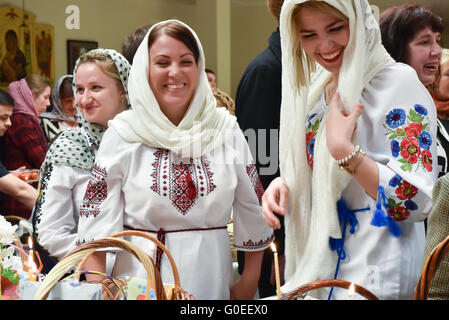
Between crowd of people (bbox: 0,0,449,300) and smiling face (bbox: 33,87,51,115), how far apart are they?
1.83 meters

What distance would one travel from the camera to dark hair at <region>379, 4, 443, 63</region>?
1.58 meters

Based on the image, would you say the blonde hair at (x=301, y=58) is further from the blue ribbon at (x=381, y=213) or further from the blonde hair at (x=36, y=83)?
the blonde hair at (x=36, y=83)

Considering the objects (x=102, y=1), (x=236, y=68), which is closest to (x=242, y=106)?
(x=236, y=68)

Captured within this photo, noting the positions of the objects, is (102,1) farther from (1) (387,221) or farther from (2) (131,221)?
(1) (387,221)

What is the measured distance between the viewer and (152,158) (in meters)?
1.48

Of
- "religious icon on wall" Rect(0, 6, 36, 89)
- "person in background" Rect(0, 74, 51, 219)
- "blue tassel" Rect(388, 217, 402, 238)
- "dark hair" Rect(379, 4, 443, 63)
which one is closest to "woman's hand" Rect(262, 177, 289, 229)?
"blue tassel" Rect(388, 217, 402, 238)

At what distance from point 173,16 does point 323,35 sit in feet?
6.68

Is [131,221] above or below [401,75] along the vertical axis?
below

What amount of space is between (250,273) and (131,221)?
38 centimetres

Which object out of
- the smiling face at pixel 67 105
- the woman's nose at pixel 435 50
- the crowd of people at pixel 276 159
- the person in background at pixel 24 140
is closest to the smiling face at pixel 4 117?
the person in background at pixel 24 140

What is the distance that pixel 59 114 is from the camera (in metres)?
3.51

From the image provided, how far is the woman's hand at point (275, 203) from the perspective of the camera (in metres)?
1.20

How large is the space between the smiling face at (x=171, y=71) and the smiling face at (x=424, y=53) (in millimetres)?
632

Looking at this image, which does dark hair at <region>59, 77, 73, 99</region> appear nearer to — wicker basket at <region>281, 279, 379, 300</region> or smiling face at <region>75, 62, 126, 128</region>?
smiling face at <region>75, 62, 126, 128</region>
